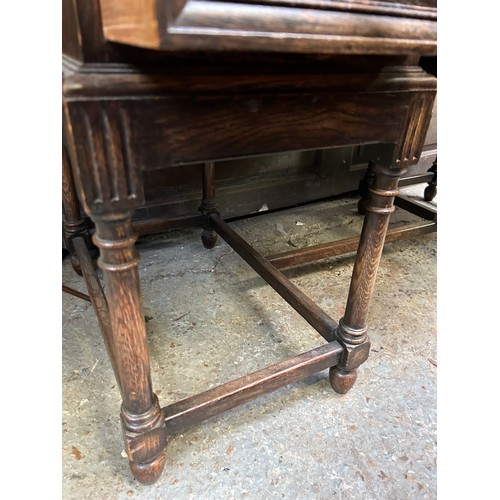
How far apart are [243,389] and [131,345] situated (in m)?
0.29

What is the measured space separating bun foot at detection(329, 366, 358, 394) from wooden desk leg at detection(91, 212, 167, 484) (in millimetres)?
451

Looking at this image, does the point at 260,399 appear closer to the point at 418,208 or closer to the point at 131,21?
the point at 131,21

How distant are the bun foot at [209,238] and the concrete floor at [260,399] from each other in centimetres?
4

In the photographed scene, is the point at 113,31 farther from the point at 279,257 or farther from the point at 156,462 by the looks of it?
the point at 279,257

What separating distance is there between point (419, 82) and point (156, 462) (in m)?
0.89

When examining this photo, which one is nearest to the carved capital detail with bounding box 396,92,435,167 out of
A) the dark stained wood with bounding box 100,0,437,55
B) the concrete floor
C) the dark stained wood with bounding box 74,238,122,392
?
the dark stained wood with bounding box 100,0,437,55

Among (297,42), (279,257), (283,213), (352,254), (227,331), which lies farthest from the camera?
(283,213)

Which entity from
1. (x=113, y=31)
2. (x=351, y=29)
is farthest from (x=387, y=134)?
(x=113, y=31)

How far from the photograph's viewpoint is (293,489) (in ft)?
2.74

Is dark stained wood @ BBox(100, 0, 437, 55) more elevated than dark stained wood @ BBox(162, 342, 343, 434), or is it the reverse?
dark stained wood @ BBox(100, 0, 437, 55)

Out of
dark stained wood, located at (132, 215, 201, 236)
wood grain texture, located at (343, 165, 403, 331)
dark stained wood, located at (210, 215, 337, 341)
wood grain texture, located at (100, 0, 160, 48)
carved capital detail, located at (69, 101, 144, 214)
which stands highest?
wood grain texture, located at (100, 0, 160, 48)

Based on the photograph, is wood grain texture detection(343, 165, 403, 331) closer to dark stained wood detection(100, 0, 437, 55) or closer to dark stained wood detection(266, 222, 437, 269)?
dark stained wood detection(100, 0, 437, 55)

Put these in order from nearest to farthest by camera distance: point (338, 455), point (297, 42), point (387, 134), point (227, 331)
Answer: point (297, 42) < point (387, 134) < point (338, 455) < point (227, 331)

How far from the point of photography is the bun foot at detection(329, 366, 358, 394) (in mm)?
1029
